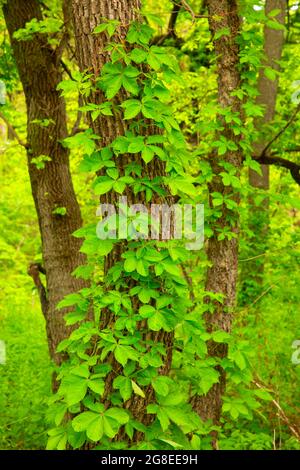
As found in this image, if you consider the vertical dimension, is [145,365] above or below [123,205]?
below

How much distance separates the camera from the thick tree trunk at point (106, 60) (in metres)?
3.69

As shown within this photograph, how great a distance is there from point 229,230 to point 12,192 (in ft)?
34.0

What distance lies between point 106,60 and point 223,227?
2.32 metres

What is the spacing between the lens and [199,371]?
14.3ft

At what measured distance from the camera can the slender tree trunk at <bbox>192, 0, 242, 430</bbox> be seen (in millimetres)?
5344

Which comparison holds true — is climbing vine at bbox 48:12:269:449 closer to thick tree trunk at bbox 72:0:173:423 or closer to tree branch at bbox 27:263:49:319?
thick tree trunk at bbox 72:0:173:423

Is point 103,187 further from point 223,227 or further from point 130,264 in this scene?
point 223,227

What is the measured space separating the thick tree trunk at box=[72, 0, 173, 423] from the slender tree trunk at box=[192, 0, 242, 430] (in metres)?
1.74

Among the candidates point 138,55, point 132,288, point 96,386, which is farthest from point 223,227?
point 96,386

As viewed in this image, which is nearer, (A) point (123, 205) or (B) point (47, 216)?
(A) point (123, 205)

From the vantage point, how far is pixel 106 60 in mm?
3703

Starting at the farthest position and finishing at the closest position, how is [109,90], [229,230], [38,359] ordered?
[38,359] < [229,230] < [109,90]
